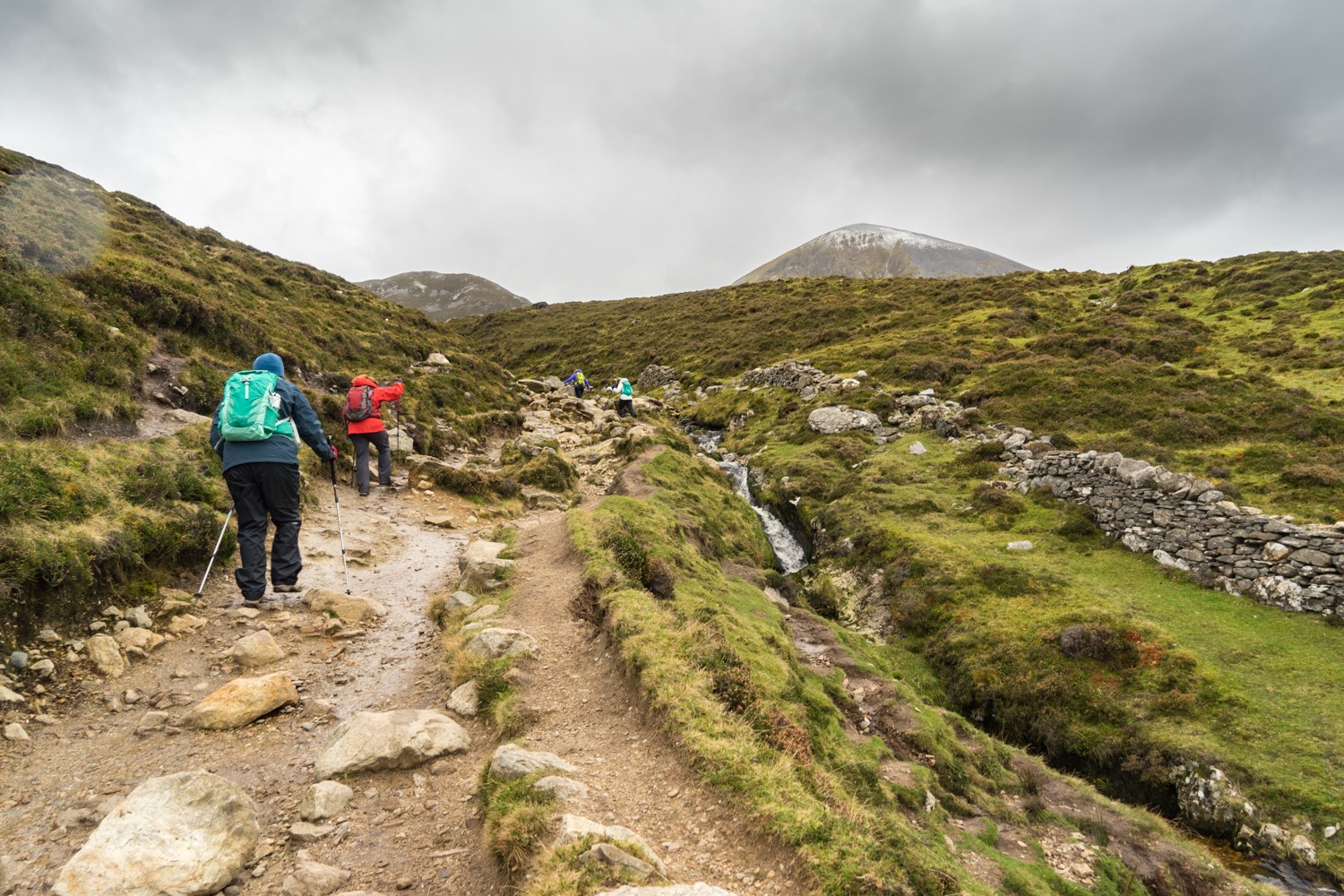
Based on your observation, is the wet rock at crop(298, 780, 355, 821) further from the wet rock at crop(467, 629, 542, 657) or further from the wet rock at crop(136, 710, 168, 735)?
the wet rock at crop(467, 629, 542, 657)

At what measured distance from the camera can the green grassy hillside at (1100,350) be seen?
25234 millimetres

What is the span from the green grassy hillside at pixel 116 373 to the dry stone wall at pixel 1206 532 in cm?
2618

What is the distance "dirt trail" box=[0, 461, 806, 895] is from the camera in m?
5.14

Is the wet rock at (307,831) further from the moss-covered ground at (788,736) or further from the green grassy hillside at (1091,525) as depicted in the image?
the green grassy hillside at (1091,525)

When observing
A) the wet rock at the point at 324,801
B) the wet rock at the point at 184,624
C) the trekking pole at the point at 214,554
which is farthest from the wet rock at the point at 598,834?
the trekking pole at the point at 214,554

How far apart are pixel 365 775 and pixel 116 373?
42.7 feet

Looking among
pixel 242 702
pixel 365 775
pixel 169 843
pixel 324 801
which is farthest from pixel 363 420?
pixel 169 843

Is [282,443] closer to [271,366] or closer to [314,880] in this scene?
[271,366]

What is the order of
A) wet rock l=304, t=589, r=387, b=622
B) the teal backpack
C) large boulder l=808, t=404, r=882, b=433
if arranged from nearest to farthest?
the teal backpack, wet rock l=304, t=589, r=387, b=622, large boulder l=808, t=404, r=882, b=433

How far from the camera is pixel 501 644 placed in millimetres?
9078

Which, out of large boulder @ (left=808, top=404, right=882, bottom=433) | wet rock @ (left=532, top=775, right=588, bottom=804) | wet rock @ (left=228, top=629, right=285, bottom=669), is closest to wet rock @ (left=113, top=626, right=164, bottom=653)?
wet rock @ (left=228, top=629, right=285, bottom=669)

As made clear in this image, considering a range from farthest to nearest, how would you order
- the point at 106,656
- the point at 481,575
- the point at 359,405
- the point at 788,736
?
the point at 359,405 < the point at 481,575 < the point at 788,736 < the point at 106,656

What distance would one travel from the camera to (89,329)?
46.1 feet

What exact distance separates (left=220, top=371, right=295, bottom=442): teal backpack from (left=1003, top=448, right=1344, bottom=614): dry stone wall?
25233mm
